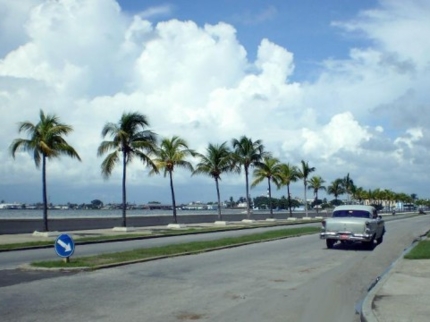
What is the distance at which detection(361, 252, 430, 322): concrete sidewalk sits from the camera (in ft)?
31.2

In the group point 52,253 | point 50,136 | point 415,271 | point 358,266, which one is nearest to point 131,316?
point 415,271

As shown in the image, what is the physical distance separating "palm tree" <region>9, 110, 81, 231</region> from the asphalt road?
14724 millimetres

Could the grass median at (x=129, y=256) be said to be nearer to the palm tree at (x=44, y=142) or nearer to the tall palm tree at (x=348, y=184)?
the palm tree at (x=44, y=142)

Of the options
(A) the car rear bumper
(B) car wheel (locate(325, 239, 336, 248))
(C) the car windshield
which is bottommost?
(B) car wheel (locate(325, 239, 336, 248))

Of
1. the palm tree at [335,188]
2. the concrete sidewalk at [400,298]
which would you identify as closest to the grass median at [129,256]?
the concrete sidewalk at [400,298]

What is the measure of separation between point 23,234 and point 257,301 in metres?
25.2

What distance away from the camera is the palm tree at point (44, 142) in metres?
31.3

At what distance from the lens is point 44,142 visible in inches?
1230

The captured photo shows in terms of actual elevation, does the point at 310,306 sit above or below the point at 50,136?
below

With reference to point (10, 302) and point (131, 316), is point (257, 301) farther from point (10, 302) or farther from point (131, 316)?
point (10, 302)

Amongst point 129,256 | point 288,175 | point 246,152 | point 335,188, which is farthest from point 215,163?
point 335,188

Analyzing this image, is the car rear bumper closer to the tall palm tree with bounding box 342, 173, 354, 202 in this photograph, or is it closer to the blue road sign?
the blue road sign

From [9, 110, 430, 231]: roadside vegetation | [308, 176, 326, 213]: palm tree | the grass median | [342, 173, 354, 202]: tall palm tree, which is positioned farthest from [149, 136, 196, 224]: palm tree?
[342, 173, 354, 202]: tall palm tree

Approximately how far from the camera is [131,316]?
31.5ft
